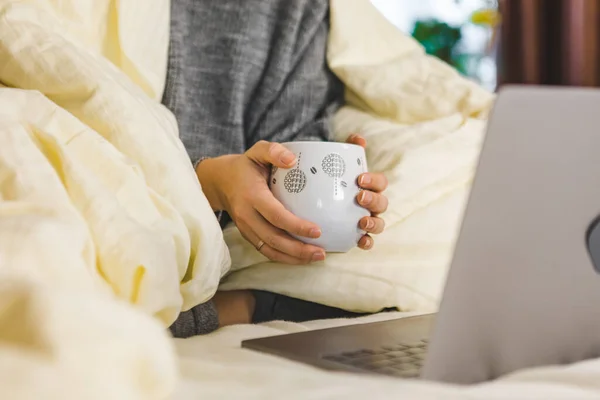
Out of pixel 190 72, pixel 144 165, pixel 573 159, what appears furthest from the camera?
pixel 190 72

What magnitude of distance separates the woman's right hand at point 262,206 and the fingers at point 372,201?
59 millimetres

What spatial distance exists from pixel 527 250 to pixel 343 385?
147mm

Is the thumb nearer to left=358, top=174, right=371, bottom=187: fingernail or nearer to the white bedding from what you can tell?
left=358, top=174, right=371, bottom=187: fingernail

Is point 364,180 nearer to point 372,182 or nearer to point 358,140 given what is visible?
point 372,182

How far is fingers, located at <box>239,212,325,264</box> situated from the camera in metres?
0.87

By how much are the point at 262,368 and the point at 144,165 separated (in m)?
0.28

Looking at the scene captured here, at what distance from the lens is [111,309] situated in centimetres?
38

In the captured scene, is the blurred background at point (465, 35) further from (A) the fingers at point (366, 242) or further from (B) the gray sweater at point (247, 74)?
(A) the fingers at point (366, 242)

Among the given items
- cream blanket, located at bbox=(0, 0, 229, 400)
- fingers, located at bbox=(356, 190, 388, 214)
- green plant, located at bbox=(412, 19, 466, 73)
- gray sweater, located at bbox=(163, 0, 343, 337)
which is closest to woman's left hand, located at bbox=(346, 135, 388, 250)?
fingers, located at bbox=(356, 190, 388, 214)

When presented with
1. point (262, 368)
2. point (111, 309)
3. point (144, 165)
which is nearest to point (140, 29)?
point (144, 165)

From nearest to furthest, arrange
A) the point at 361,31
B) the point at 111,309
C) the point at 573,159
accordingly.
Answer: the point at 111,309 → the point at 573,159 → the point at 361,31

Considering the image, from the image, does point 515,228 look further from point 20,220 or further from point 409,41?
point 409,41

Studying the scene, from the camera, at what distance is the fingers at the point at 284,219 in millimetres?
844

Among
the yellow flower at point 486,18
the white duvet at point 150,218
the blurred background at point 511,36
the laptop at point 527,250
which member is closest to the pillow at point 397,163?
the white duvet at point 150,218
